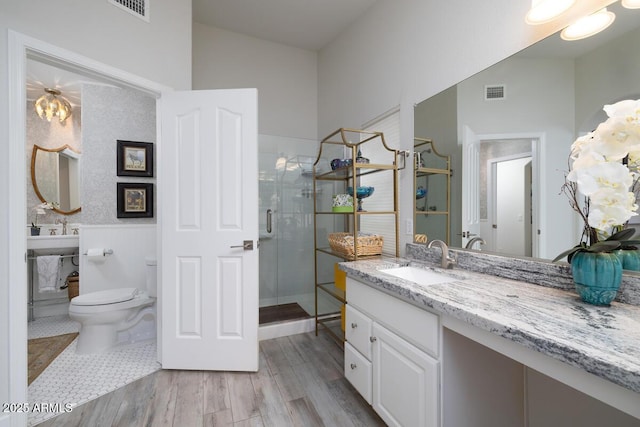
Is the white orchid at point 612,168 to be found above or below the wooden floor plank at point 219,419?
above

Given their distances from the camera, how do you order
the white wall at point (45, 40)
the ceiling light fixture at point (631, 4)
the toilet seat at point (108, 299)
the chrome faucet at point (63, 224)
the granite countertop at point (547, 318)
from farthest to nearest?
the chrome faucet at point (63, 224) → the toilet seat at point (108, 299) → the white wall at point (45, 40) → the ceiling light fixture at point (631, 4) → the granite countertop at point (547, 318)

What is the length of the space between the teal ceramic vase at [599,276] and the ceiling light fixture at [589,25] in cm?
89

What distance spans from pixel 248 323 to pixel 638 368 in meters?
1.92

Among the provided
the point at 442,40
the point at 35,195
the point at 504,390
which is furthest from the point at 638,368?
the point at 35,195

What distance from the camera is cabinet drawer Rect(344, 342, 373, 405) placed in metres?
1.46

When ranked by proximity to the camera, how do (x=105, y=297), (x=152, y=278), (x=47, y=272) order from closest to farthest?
(x=105, y=297) < (x=152, y=278) < (x=47, y=272)

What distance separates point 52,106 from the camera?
9.43 feet

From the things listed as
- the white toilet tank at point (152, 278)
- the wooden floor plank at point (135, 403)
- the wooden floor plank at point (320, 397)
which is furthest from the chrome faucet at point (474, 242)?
the white toilet tank at point (152, 278)

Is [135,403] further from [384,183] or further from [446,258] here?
[384,183]

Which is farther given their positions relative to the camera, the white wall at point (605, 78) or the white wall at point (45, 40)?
the white wall at point (45, 40)

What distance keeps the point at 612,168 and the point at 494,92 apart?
2.47 ft

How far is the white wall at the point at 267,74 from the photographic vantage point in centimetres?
281

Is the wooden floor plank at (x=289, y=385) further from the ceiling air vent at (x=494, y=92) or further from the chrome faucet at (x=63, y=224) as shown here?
the chrome faucet at (x=63, y=224)

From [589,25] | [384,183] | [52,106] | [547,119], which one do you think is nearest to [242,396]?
[384,183]
